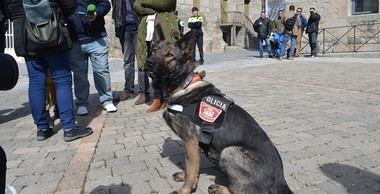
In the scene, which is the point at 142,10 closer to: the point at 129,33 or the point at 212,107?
the point at 129,33

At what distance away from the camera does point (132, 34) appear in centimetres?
696

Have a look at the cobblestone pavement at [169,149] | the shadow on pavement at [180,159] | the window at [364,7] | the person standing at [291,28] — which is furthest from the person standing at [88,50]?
the window at [364,7]

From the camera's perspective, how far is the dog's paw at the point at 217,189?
9.62 feet

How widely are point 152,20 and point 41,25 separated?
2237mm

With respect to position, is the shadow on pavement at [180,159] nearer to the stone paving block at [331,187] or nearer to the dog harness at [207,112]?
the dog harness at [207,112]

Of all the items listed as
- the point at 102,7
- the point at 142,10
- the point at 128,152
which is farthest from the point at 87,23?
the point at 128,152

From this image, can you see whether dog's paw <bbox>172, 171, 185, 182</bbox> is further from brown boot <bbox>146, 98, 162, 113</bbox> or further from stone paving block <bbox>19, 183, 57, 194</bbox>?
brown boot <bbox>146, 98, 162, 113</bbox>

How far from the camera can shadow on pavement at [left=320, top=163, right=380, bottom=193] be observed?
3119 millimetres

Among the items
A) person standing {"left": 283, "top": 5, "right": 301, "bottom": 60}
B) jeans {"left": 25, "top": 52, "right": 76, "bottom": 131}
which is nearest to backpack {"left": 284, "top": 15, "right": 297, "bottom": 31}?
person standing {"left": 283, "top": 5, "right": 301, "bottom": 60}

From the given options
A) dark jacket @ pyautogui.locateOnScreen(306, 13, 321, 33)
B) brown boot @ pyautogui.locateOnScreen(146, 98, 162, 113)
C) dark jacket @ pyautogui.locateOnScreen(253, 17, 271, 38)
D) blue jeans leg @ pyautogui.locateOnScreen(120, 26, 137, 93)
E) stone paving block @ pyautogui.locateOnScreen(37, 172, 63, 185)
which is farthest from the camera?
dark jacket @ pyautogui.locateOnScreen(253, 17, 271, 38)

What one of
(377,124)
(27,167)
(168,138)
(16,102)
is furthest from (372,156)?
(16,102)

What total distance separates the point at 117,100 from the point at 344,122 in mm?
3932

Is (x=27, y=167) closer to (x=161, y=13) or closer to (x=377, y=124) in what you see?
(x=161, y=13)

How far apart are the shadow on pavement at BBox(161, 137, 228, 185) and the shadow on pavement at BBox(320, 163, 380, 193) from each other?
3.05ft
